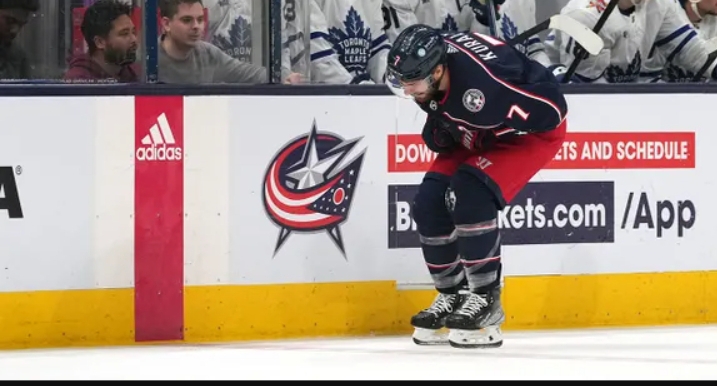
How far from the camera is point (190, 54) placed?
5430 millimetres

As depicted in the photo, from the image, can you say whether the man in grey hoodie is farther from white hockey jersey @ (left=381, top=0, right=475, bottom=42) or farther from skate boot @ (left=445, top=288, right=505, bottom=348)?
skate boot @ (left=445, top=288, right=505, bottom=348)

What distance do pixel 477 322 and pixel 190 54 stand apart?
55.6 inches

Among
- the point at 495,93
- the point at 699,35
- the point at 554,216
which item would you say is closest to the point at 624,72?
the point at 699,35

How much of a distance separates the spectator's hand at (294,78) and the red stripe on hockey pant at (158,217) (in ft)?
1.34

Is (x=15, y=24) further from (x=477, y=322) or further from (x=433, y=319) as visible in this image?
(x=477, y=322)

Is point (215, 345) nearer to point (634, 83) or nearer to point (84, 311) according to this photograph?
point (84, 311)

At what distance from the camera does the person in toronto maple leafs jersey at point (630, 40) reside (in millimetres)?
5984

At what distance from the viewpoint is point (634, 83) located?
579cm

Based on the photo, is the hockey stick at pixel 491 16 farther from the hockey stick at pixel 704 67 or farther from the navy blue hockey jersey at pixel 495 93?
the navy blue hockey jersey at pixel 495 93

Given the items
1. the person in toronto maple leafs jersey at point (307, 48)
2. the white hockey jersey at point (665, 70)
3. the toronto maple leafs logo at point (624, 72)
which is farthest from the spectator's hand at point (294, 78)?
the white hockey jersey at point (665, 70)

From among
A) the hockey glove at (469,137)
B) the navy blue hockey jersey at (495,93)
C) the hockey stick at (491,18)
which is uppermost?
the hockey stick at (491,18)

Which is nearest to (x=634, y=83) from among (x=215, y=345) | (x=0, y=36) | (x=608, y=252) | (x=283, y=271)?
(x=608, y=252)

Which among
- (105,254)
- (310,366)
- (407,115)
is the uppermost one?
(407,115)
